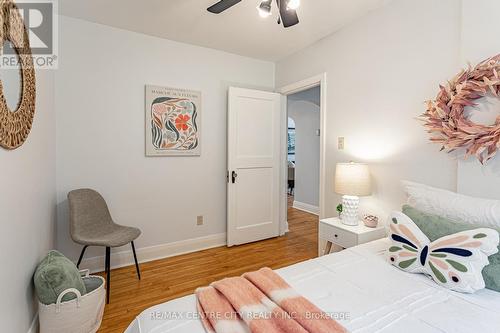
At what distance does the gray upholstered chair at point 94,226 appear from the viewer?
2123mm

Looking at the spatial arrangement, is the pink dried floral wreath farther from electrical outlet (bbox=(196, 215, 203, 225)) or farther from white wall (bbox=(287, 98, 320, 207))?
white wall (bbox=(287, 98, 320, 207))

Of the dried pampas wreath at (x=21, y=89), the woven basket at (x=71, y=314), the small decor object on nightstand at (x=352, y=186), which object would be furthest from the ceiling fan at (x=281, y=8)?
the woven basket at (x=71, y=314)

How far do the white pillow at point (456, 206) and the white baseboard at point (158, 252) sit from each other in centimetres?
230

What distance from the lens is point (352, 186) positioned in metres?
2.20

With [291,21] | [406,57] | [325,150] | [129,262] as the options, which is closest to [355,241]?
[325,150]

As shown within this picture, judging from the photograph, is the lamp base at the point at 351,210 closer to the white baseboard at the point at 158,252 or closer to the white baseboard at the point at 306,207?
the white baseboard at the point at 158,252

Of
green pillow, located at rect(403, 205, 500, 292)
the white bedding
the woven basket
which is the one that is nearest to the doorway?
green pillow, located at rect(403, 205, 500, 292)

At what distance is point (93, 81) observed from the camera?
2516 millimetres

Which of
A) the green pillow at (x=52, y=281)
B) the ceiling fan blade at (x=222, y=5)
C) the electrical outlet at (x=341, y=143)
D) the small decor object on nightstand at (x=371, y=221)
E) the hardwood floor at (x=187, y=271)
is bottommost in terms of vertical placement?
the hardwood floor at (x=187, y=271)

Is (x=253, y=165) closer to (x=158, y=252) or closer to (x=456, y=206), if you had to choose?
(x=158, y=252)

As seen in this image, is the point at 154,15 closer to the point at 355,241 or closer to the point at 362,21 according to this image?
the point at 362,21

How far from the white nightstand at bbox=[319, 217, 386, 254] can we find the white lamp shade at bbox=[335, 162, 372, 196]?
301 millimetres

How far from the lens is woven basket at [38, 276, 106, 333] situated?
59.4 inches

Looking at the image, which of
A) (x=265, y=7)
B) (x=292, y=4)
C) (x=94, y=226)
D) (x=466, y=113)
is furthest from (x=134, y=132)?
(x=466, y=113)
